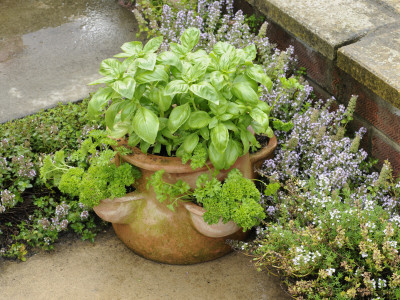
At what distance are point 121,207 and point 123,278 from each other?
441 millimetres

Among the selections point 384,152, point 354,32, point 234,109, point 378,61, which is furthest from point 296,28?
point 234,109

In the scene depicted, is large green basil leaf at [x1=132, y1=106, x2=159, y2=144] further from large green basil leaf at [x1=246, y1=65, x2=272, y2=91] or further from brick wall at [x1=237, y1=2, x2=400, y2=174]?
brick wall at [x1=237, y1=2, x2=400, y2=174]

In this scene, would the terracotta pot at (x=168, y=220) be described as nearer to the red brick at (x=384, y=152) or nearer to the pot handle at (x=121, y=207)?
the pot handle at (x=121, y=207)

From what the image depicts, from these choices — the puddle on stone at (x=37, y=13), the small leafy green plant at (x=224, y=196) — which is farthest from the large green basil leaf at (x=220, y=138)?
the puddle on stone at (x=37, y=13)

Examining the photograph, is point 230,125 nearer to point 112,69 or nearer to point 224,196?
point 224,196

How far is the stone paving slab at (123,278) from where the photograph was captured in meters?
2.87

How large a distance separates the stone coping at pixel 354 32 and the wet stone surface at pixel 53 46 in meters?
1.57

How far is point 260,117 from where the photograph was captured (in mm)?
2535

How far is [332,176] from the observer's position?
2.97 m

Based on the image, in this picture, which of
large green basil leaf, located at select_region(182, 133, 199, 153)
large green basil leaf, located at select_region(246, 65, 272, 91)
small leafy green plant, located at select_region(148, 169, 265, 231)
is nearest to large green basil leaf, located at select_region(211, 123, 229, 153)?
large green basil leaf, located at select_region(182, 133, 199, 153)

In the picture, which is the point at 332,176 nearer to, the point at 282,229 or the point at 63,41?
the point at 282,229

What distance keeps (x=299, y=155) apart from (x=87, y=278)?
1529 millimetres

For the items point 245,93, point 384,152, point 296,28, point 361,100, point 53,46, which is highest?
point 245,93

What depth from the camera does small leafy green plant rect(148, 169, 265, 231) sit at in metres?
2.58
